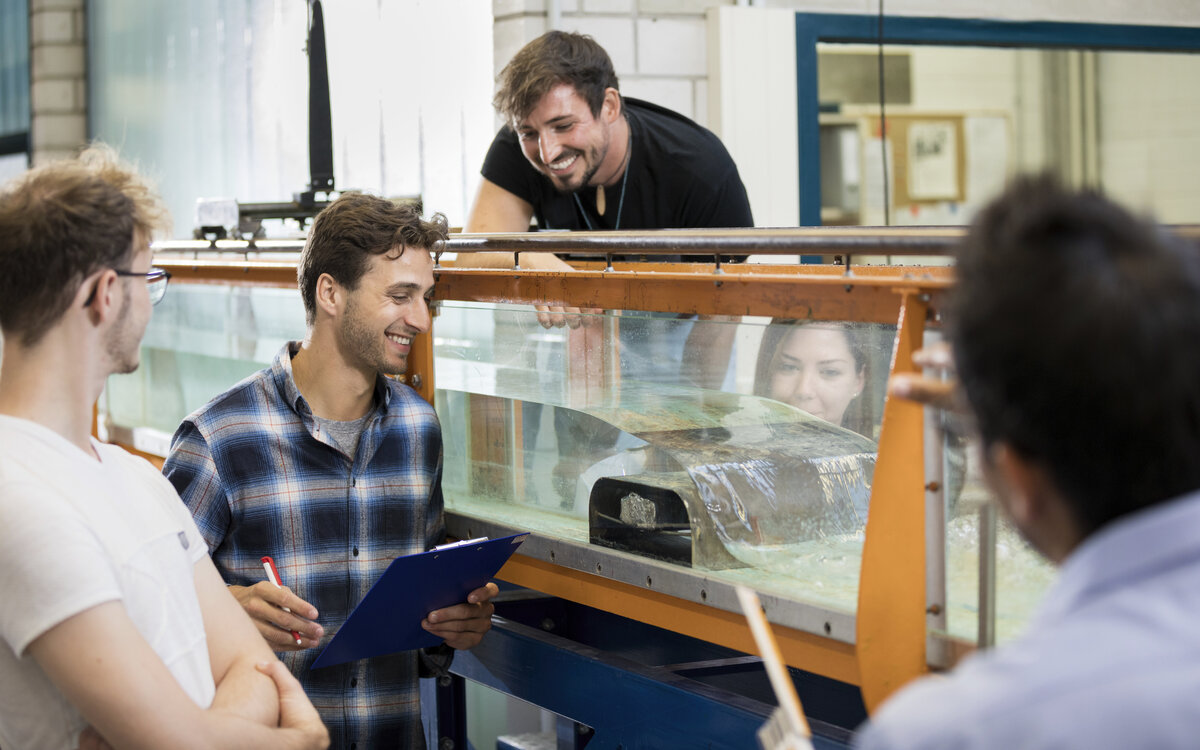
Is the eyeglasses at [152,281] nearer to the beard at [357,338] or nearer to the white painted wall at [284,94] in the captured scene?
the beard at [357,338]

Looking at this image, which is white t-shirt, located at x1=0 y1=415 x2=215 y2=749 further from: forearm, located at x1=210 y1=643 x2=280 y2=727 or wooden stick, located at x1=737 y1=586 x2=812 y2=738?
wooden stick, located at x1=737 y1=586 x2=812 y2=738

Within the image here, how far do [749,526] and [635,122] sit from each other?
135cm

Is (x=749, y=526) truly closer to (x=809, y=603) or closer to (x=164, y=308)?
(x=809, y=603)

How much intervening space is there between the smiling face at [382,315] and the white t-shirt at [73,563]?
27.0 inches

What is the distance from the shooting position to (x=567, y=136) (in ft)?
8.84

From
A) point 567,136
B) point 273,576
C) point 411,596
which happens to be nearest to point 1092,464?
point 411,596

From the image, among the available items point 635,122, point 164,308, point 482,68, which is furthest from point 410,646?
point 482,68

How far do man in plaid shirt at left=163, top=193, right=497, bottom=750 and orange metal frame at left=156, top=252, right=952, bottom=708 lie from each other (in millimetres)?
202

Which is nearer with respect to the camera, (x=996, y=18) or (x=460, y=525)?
(x=460, y=525)

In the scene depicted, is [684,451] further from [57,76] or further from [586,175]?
[57,76]

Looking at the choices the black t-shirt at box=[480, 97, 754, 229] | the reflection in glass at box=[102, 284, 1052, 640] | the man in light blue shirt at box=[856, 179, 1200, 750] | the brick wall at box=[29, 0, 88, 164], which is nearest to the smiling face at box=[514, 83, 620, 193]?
the black t-shirt at box=[480, 97, 754, 229]

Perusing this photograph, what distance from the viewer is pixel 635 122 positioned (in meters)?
2.89

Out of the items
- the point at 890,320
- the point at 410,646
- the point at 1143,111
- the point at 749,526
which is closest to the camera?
the point at 890,320

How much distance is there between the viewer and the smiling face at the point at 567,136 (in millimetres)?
2684
